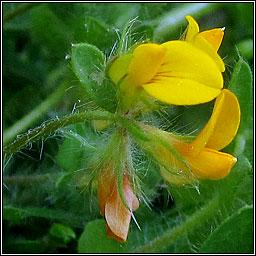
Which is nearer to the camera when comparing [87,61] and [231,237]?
[87,61]

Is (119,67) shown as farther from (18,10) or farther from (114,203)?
(18,10)

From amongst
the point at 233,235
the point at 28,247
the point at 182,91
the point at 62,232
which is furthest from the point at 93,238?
the point at 182,91

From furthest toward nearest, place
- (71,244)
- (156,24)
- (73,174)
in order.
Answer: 1. (156,24)
2. (71,244)
3. (73,174)

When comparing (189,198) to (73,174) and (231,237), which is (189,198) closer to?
(231,237)

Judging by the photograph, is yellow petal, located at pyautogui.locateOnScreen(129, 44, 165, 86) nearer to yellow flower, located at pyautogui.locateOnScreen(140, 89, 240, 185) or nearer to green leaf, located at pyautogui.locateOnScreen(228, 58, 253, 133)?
yellow flower, located at pyautogui.locateOnScreen(140, 89, 240, 185)

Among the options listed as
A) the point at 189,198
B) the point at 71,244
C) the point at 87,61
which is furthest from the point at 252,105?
the point at 71,244
